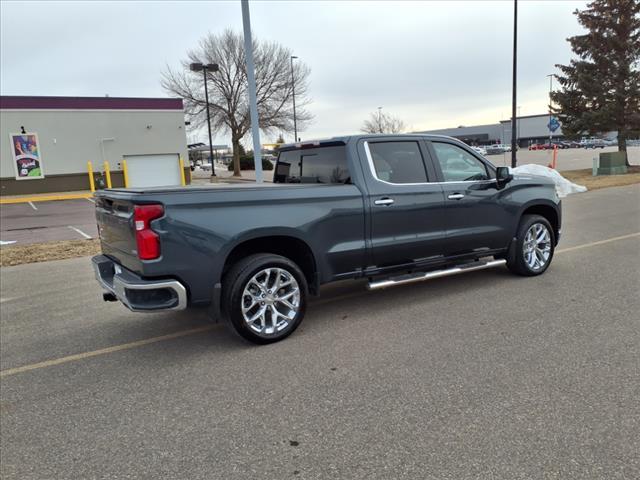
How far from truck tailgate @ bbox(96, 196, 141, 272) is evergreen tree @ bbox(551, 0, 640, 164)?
84.6 ft

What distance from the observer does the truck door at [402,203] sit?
16.5ft

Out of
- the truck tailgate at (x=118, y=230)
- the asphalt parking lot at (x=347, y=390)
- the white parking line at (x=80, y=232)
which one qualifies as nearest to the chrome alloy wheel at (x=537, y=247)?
the asphalt parking lot at (x=347, y=390)

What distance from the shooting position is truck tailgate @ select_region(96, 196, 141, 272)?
13.3 feet

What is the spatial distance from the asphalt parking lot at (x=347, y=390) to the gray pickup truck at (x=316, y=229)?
467mm

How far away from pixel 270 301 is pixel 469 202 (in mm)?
2647

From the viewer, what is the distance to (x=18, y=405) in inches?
140

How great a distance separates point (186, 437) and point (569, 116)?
93.2 ft

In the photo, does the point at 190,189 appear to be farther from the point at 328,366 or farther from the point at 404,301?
the point at 404,301

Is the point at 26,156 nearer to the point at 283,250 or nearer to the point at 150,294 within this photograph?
the point at 283,250

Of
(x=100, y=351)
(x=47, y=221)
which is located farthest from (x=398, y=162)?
(x=47, y=221)

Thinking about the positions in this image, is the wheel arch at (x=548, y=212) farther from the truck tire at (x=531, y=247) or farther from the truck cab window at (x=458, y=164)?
the truck cab window at (x=458, y=164)

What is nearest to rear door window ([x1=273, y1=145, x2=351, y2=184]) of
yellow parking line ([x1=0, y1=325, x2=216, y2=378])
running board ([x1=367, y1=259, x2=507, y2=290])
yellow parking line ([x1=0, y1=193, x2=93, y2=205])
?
running board ([x1=367, y1=259, x2=507, y2=290])

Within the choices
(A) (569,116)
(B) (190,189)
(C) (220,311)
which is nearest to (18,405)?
(C) (220,311)

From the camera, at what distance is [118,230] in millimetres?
4324
